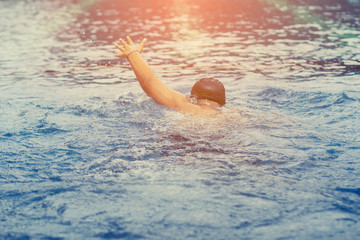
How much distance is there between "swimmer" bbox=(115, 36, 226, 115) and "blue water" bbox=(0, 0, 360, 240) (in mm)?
224

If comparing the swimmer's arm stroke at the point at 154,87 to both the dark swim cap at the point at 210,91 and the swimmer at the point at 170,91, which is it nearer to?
the swimmer at the point at 170,91

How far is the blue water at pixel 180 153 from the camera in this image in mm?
4195

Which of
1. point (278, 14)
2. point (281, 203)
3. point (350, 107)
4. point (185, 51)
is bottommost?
point (281, 203)

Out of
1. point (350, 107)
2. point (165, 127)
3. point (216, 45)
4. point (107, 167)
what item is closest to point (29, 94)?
point (165, 127)

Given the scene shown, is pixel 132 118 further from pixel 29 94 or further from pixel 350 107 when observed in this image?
pixel 350 107

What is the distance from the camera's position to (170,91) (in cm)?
658

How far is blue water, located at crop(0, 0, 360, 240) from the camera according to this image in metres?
4.20

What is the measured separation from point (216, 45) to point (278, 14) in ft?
39.0

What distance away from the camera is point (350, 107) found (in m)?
8.28

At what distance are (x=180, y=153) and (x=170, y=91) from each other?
1.19 meters

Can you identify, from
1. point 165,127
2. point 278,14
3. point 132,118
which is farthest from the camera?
point 278,14

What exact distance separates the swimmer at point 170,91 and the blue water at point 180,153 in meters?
Answer: 0.22

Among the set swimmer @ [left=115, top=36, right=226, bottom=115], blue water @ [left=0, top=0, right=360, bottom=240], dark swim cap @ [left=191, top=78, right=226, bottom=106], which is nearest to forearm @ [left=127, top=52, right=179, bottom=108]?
swimmer @ [left=115, top=36, right=226, bottom=115]

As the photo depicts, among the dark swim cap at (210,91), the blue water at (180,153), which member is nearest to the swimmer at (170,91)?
the dark swim cap at (210,91)
